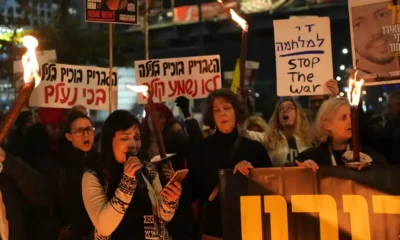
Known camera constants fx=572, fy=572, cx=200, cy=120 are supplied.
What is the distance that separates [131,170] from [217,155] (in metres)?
1.07

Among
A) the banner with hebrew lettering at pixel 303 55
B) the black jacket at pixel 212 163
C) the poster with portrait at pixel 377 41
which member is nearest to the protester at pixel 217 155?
the black jacket at pixel 212 163

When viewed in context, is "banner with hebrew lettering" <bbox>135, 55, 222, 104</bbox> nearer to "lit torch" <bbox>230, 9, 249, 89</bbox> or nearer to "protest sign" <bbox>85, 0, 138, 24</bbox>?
"protest sign" <bbox>85, 0, 138, 24</bbox>

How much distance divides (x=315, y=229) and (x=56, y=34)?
44.5ft

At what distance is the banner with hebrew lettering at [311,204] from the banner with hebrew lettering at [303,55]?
2.12 m

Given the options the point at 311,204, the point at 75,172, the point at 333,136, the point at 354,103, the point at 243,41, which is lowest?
the point at 311,204

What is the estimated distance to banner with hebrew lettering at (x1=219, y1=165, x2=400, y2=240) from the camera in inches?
120

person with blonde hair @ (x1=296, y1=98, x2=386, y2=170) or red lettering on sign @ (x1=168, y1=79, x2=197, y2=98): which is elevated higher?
red lettering on sign @ (x1=168, y1=79, x2=197, y2=98)

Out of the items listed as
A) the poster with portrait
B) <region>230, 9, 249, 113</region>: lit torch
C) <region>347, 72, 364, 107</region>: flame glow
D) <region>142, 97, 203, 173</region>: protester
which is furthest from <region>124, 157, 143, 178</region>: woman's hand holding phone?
the poster with portrait

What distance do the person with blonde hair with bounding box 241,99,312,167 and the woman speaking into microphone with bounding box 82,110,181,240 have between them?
7.03ft

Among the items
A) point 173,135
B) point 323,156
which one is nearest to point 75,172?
point 173,135

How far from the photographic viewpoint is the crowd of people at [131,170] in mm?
3010

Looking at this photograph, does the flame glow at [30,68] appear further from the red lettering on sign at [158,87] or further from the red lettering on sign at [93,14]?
the red lettering on sign at [158,87]

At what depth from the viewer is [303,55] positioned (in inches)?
208

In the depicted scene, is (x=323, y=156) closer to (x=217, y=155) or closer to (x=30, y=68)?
(x=217, y=155)
